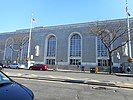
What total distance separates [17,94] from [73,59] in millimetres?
47383

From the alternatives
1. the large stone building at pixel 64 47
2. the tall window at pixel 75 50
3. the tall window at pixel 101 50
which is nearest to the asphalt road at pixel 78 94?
the large stone building at pixel 64 47

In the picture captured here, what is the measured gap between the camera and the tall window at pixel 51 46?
5372 cm

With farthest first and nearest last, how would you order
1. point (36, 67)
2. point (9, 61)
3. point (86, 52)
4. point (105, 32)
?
point (9, 61), point (86, 52), point (36, 67), point (105, 32)

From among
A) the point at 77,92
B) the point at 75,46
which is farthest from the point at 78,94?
the point at 75,46

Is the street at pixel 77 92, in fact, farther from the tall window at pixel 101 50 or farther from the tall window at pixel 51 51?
the tall window at pixel 51 51

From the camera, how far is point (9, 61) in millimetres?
58500

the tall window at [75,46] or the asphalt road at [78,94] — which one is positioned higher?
the tall window at [75,46]

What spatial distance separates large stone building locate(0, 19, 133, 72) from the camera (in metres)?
47.4

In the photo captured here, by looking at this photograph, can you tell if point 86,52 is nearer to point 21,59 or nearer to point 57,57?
point 57,57

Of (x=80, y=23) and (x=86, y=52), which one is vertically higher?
(x=80, y=23)

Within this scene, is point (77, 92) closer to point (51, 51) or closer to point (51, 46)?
point (51, 51)

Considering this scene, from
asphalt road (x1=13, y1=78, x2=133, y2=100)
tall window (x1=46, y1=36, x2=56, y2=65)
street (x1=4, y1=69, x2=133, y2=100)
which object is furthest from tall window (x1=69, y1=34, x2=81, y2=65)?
asphalt road (x1=13, y1=78, x2=133, y2=100)

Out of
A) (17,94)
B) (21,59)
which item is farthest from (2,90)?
(21,59)

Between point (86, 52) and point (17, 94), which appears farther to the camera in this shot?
point (86, 52)
